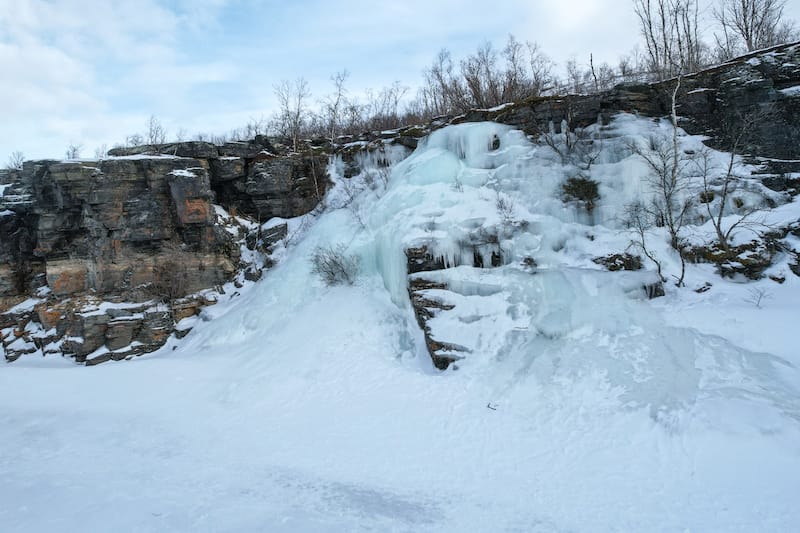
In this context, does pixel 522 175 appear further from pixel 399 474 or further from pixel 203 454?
pixel 203 454

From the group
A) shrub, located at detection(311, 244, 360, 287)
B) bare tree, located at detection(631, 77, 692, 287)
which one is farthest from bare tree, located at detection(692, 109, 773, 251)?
shrub, located at detection(311, 244, 360, 287)

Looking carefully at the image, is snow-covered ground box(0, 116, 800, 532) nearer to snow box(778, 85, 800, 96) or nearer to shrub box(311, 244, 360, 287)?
shrub box(311, 244, 360, 287)

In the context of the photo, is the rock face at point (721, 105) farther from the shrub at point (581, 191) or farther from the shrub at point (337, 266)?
the shrub at point (337, 266)

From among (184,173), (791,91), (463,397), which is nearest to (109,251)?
(184,173)

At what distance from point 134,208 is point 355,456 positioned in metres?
11.1

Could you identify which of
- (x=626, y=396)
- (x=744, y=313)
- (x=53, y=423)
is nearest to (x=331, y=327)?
(x=53, y=423)

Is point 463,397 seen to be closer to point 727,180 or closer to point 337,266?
point 337,266

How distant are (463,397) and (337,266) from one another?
17.1 feet

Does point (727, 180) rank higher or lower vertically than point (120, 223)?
lower

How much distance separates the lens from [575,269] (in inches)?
329

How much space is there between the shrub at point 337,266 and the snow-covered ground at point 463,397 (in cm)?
31

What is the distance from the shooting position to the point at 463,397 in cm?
676

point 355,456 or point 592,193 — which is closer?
point 355,456

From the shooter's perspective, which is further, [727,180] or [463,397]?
[727,180]
